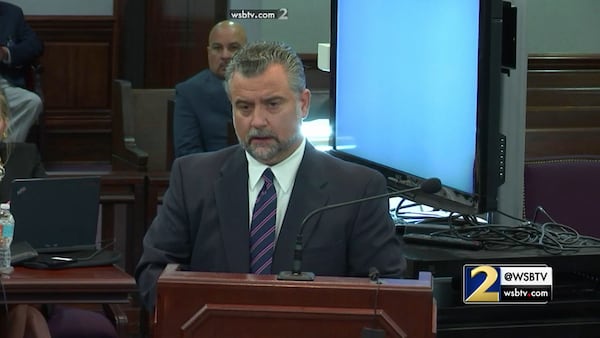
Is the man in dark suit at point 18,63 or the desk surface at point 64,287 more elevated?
the man in dark suit at point 18,63

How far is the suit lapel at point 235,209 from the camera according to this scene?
281 centimetres

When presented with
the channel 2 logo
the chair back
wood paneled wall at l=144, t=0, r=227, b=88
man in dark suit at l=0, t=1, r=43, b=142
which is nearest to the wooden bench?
man in dark suit at l=0, t=1, r=43, b=142

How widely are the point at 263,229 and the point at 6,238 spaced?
1060mm

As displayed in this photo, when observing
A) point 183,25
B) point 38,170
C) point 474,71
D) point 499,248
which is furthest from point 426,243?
point 183,25

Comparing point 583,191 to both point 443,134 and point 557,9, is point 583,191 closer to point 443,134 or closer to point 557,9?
point 443,134

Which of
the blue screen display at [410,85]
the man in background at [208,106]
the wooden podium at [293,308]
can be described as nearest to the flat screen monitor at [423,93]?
the blue screen display at [410,85]

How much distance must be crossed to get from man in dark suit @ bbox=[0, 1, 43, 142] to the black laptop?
435 cm

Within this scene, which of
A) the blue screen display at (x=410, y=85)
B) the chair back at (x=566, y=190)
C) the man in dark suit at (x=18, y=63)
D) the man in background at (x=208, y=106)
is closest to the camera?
the blue screen display at (x=410, y=85)

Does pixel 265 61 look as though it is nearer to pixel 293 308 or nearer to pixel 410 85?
pixel 293 308

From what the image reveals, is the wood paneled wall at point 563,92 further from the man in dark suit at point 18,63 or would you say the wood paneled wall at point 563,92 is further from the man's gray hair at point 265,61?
the man's gray hair at point 265,61

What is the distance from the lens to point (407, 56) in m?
3.77

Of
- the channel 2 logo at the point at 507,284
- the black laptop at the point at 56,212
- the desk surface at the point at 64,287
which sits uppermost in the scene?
the black laptop at the point at 56,212

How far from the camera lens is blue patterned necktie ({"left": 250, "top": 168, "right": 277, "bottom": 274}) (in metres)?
2.81

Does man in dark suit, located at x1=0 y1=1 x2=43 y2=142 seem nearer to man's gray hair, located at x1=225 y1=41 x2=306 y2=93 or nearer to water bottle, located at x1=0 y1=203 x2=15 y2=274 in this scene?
water bottle, located at x1=0 y1=203 x2=15 y2=274
